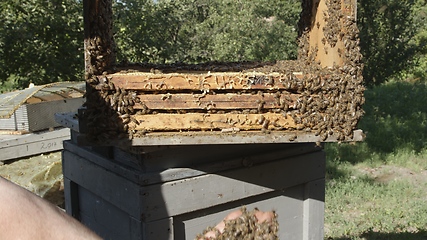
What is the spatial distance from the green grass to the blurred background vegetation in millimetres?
2130

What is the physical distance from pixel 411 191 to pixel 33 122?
5688mm

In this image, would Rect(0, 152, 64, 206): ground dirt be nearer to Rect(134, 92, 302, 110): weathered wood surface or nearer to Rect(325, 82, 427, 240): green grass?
Rect(325, 82, 427, 240): green grass

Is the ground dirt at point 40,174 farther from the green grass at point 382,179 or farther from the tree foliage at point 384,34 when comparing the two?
the tree foliage at point 384,34

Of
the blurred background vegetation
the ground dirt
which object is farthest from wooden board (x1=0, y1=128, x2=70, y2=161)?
the blurred background vegetation

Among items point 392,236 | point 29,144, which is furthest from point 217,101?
point 29,144

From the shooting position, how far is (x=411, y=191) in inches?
264

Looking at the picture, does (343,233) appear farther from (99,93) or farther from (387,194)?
(99,93)

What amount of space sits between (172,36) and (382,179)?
9.72 m

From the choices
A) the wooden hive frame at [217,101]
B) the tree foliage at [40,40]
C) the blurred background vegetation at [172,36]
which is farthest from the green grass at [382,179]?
the tree foliage at [40,40]

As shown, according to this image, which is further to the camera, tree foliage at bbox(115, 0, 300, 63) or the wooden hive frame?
tree foliage at bbox(115, 0, 300, 63)

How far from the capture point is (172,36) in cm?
1543

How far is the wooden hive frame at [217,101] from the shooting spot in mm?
2178

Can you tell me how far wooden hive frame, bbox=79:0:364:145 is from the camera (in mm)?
2178

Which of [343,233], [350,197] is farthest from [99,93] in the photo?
[350,197]
